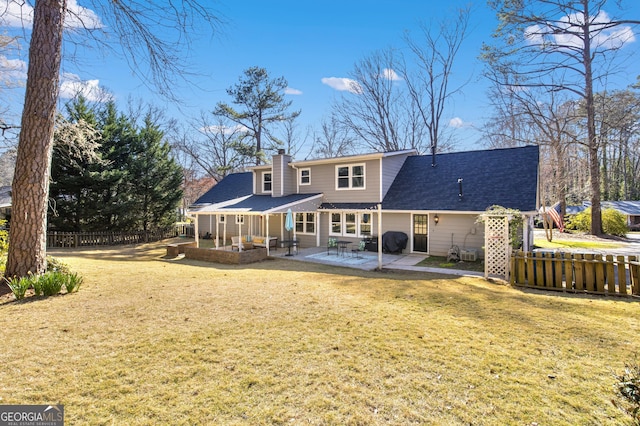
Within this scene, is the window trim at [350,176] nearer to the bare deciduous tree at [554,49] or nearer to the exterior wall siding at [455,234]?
the exterior wall siding at [455,234]

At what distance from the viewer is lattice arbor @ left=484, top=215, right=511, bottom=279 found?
932 cm

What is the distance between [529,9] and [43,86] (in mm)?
22638

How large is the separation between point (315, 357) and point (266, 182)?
16.5 metres

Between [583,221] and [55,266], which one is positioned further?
[583,221]

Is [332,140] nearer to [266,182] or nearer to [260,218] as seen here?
[266,182]

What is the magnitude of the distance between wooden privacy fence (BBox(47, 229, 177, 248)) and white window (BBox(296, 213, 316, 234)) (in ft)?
35.9

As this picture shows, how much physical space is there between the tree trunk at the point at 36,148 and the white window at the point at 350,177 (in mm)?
11896

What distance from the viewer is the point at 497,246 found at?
952cm

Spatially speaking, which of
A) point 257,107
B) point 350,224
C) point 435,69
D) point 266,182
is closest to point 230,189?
point 266,182

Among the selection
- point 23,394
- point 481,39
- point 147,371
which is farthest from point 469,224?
point 481,39

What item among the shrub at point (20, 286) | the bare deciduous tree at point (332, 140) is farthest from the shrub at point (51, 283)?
the bare deciduous tree at point (332, 140)

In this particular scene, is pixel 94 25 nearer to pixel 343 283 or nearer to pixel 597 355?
pixel 343 283

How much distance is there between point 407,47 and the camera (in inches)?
1051

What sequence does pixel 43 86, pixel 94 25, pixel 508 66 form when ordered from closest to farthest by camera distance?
pixel 43 86 → pixel 94 25 → pixel 508 66
